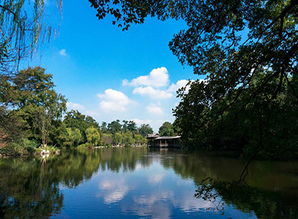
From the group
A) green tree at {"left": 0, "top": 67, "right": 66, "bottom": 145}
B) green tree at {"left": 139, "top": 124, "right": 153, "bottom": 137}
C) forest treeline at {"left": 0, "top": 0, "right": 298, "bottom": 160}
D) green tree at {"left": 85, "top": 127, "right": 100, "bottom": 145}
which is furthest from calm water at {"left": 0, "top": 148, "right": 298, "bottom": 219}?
green tree at {"left": 139, "top": 124, "right": 153, "bottom": 137}

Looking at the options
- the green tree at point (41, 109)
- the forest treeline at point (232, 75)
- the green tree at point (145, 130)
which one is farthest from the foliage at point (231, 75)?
the green tree at point (145, 130)

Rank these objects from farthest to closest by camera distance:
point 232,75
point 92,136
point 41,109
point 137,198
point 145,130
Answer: point 145,130 < point 92,136 < point 41,109 < point 137,198 < point 232,75

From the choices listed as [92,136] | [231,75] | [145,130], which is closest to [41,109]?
[92,136]

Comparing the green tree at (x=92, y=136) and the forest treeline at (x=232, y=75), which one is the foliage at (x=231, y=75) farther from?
the green tree at (x=92, y=136)

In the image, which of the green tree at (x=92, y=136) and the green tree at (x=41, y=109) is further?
the green tree at (x=92, y=136)

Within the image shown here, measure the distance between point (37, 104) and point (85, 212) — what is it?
26034 millimetres

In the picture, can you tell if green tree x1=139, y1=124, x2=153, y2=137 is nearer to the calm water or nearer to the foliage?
the calm water

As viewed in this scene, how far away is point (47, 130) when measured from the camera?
2928cm

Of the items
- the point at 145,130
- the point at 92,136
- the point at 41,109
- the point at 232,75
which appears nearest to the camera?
the point at 232,75

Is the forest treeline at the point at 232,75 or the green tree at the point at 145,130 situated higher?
the green tree at the point at 145,130

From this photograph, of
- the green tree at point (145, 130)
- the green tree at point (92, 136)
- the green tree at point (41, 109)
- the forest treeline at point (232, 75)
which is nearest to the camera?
the forest treeline at point (232, 75)

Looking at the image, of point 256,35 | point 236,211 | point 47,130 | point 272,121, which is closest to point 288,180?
point 236,211

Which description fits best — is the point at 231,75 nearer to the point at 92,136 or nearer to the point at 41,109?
the point at 41,109

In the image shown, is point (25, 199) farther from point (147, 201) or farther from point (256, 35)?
point (256, 35)
